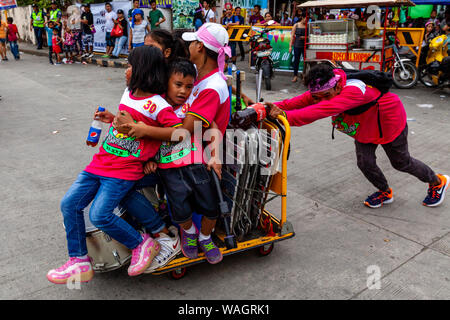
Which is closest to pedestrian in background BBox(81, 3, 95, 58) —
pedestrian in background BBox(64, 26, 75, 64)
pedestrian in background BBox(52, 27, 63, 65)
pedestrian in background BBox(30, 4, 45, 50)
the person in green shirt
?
pedestrian in background BBox(64, 26, 75, 64)

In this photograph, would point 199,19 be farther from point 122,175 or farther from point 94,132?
point 122,175

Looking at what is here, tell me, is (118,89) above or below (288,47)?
below

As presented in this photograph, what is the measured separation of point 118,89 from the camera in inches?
378

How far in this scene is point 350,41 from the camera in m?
9.22

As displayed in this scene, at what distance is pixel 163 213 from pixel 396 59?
7606mm

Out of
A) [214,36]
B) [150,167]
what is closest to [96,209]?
[150,167]

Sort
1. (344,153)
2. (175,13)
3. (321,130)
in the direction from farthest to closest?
(175,13), (321,130), (344,153)

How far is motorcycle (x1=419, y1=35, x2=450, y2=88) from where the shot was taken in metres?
8.43

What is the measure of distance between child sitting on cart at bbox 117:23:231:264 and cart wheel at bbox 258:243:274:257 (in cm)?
48

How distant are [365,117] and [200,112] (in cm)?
179

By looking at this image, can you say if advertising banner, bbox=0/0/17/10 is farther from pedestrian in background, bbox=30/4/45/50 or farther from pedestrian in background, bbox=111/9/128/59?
pedestrian in background, bbox=111/9/128/59

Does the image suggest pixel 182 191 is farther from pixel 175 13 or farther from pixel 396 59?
pixel 175 13
